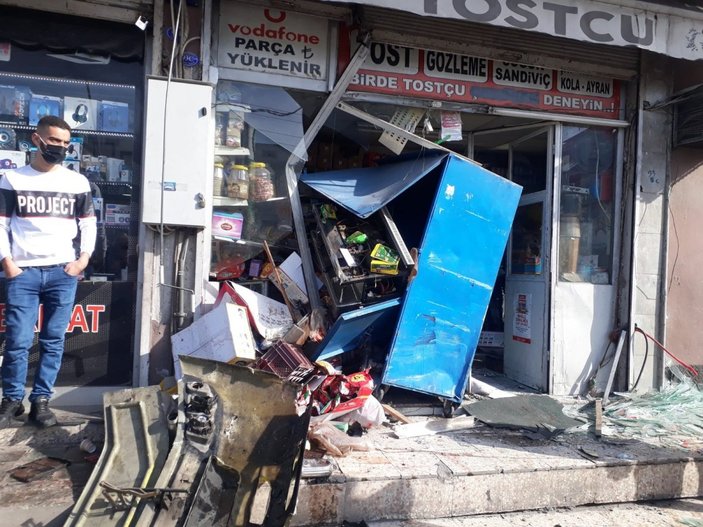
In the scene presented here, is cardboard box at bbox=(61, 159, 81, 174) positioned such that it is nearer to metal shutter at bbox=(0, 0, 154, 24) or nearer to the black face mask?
the black face mask

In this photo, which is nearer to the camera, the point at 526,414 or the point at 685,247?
the point at 526,414

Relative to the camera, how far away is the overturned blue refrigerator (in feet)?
13.8

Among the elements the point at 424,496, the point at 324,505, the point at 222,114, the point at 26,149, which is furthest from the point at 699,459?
the point at 26,149

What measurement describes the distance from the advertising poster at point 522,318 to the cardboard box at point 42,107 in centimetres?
471

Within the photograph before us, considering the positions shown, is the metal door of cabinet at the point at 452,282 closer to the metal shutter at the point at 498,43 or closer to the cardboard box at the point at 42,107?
the metal shutter at the point at 498,43

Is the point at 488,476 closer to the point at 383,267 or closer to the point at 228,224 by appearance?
the point at 383,267

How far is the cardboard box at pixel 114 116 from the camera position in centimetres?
435

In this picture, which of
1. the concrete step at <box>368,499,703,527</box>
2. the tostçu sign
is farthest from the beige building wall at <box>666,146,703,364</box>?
the concrete step at <box>368,499,703,527</box>

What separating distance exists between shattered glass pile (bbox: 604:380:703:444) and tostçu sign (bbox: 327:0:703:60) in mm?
3211

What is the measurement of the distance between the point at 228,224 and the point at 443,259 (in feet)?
6.07

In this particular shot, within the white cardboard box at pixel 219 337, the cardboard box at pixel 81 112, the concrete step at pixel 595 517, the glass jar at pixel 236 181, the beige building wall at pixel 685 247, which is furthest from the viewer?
the beige building wall at pixel 685 247

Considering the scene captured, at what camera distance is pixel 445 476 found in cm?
323

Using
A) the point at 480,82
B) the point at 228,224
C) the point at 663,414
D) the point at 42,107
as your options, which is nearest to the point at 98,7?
the point at 42,107

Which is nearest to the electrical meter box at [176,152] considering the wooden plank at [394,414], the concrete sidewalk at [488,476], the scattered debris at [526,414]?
the wooden plank at [394,414]
